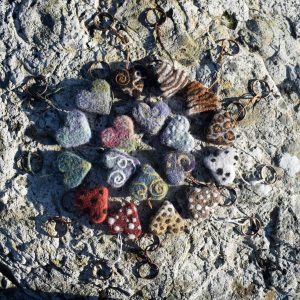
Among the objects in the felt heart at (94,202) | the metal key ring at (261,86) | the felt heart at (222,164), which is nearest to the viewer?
the felt heart at (94,202)

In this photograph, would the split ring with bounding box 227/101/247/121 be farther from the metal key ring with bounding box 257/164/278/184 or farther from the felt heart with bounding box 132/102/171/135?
the felt heart with bounding box 132/102/171/135

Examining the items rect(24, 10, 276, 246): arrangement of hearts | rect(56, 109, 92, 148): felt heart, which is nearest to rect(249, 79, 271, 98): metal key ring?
rect(24, 10, 276, 246): arrangement of hearts

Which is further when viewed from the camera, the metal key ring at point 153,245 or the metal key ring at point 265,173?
the metal key ring at point 265,173

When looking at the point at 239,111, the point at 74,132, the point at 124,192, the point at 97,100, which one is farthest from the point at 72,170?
the point at 239,111

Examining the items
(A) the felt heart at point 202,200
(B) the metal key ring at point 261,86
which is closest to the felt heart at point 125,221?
(A) the felt heart at point 202,200

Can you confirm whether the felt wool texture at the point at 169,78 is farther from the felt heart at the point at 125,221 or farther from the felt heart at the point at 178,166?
the felt heart at the point at 125,221

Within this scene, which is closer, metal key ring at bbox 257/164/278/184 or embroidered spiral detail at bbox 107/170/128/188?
embroidered spiral detail at bbox 107/170/128/188

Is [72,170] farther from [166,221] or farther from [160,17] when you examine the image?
[160,17]
